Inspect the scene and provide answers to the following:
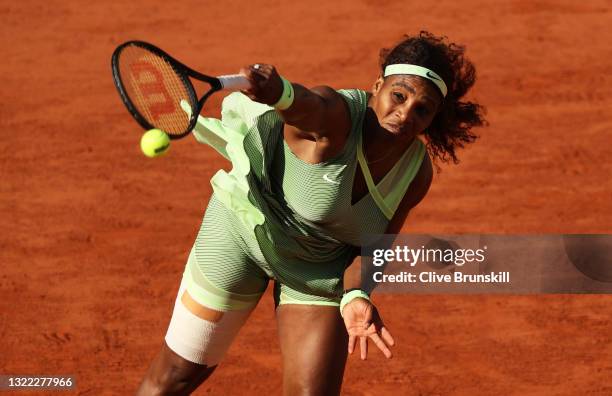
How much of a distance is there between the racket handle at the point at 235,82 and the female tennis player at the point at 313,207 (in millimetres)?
366

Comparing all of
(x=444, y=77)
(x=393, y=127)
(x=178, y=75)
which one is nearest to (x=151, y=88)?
(x=178, y=75)

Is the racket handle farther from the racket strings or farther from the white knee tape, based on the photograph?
the white knee tape

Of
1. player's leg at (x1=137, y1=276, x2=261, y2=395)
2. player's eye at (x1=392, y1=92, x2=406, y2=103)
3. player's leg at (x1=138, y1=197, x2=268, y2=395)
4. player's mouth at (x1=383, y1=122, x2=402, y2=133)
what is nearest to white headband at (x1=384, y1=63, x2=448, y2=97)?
player's eye at (x1=392, y1=92, x2=406, y2=103)

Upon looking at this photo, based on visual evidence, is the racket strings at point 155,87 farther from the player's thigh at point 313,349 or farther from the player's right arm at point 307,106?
the player's thigh at point 313,349

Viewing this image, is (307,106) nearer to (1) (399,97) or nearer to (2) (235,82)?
(2) (235,82)

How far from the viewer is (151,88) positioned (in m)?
4.05

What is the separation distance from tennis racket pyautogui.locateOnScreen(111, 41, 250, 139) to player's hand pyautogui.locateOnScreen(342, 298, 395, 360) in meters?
0.96

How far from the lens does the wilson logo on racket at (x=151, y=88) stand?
4012 millimetres

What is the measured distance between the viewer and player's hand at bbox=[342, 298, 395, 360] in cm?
413

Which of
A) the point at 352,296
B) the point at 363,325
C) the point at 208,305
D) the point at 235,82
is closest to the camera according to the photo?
the point at 235,82

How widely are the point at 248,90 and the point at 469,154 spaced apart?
5.04m


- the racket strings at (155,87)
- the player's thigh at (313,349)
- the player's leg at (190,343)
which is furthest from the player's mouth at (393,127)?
the player's leg at (190,343)

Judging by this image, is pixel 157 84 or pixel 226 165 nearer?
pixel 157 84

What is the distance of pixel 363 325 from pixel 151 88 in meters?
1.18
